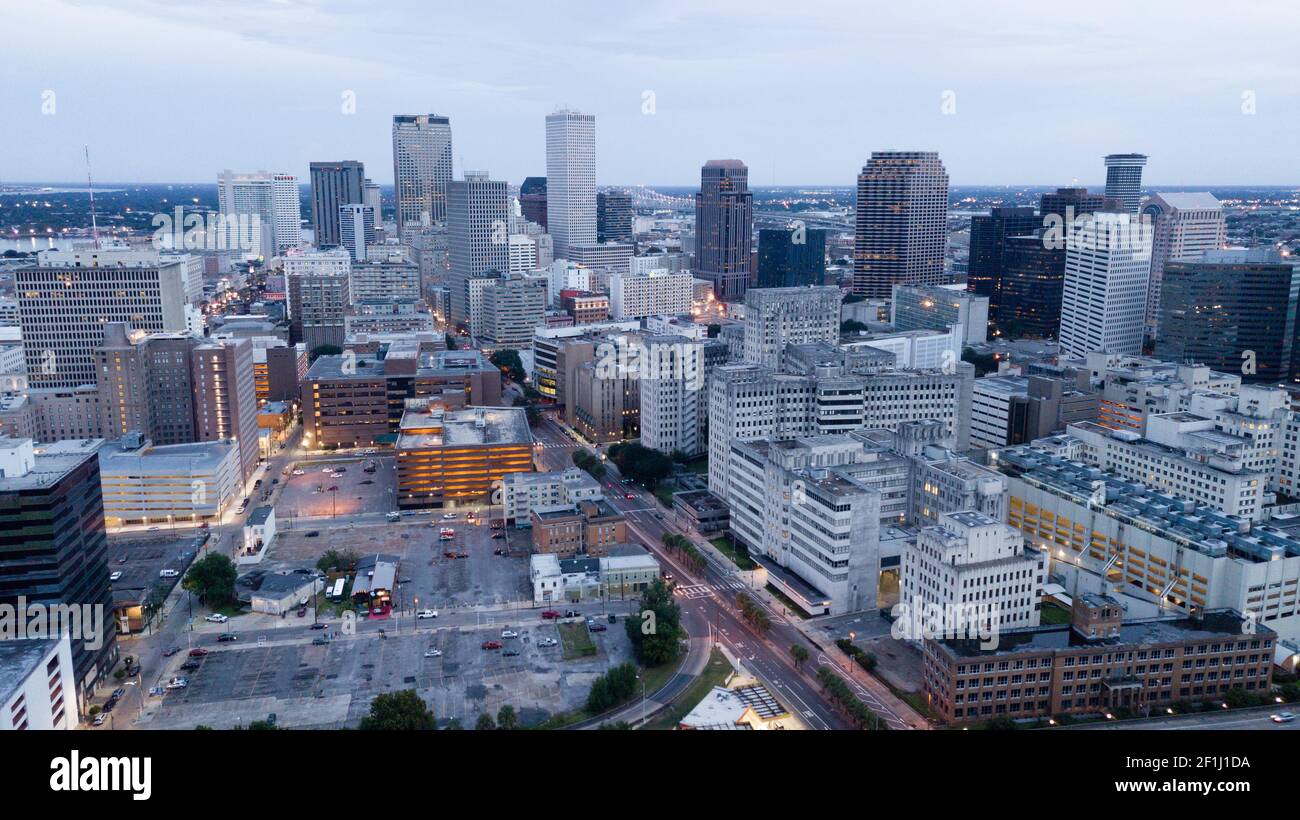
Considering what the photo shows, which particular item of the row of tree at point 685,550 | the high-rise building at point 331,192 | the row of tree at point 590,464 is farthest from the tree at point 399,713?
the high-rise building at point 331,192

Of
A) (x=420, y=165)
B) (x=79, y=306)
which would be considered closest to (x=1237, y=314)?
(x=79, y=306)

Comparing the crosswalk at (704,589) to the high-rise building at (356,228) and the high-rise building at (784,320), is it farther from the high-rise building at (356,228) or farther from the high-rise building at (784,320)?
the high-rise building at (356,228)

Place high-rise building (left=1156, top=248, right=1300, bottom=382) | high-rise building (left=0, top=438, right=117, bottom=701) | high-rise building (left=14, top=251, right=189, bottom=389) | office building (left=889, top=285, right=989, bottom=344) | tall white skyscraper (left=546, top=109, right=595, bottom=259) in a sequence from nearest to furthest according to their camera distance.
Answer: high-rise building (left=0, top=438, right=117, bottom=701), high-rise building (left=14, top=251, right=189, bottom=389), high-rise building (left=1156, top=248, right=1300, bottom=382), office building (left=889, top=285, right=989, bottom=344), tall white skyscraper (left=546, top=109, right=595, bottom=259)

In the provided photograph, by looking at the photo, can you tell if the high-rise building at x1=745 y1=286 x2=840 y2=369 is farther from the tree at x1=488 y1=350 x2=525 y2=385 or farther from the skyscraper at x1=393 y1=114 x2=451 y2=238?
the skyscraper at x1=393 y1=114 x2=451 y2=238

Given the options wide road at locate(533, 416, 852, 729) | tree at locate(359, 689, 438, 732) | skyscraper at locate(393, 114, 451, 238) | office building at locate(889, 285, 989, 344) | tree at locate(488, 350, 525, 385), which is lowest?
wide road at locate(533, 416, 852, 729)

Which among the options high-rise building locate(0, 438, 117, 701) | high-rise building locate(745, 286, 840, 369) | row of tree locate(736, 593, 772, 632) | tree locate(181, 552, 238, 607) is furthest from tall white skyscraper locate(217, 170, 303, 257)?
row of tree locate(736, 593, 772, 632)

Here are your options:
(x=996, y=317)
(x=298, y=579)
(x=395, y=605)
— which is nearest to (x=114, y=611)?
(x=298, y=579)

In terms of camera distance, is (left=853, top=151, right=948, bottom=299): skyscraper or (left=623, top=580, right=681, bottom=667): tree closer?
(left=623, top=580, right=681, bottom=667): tree
